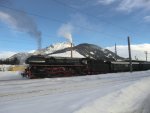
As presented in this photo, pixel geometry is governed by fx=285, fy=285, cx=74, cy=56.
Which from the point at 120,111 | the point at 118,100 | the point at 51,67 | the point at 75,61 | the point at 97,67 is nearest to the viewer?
the point at 120,111

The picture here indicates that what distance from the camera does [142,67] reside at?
268 ft

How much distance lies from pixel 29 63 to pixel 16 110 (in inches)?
1082

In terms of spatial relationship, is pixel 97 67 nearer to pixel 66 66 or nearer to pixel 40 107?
pixel 66 66

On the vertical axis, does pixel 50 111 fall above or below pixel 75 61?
below

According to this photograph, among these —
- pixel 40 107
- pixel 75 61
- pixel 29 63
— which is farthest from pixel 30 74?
pixel 40 107

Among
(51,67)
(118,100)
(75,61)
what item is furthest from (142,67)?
(118,100)

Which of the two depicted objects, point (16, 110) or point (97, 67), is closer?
point (16, 110)

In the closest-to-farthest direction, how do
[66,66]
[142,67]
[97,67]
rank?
1. [66,66]
2. [97,67]
3. [142,67]

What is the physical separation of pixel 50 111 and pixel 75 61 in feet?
116

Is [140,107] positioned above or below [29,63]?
below

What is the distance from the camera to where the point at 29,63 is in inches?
1510

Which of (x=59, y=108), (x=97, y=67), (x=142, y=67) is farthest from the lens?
(x=142, y=67)

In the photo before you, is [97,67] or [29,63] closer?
[29,63]

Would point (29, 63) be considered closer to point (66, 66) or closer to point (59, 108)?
point (66, 66)
